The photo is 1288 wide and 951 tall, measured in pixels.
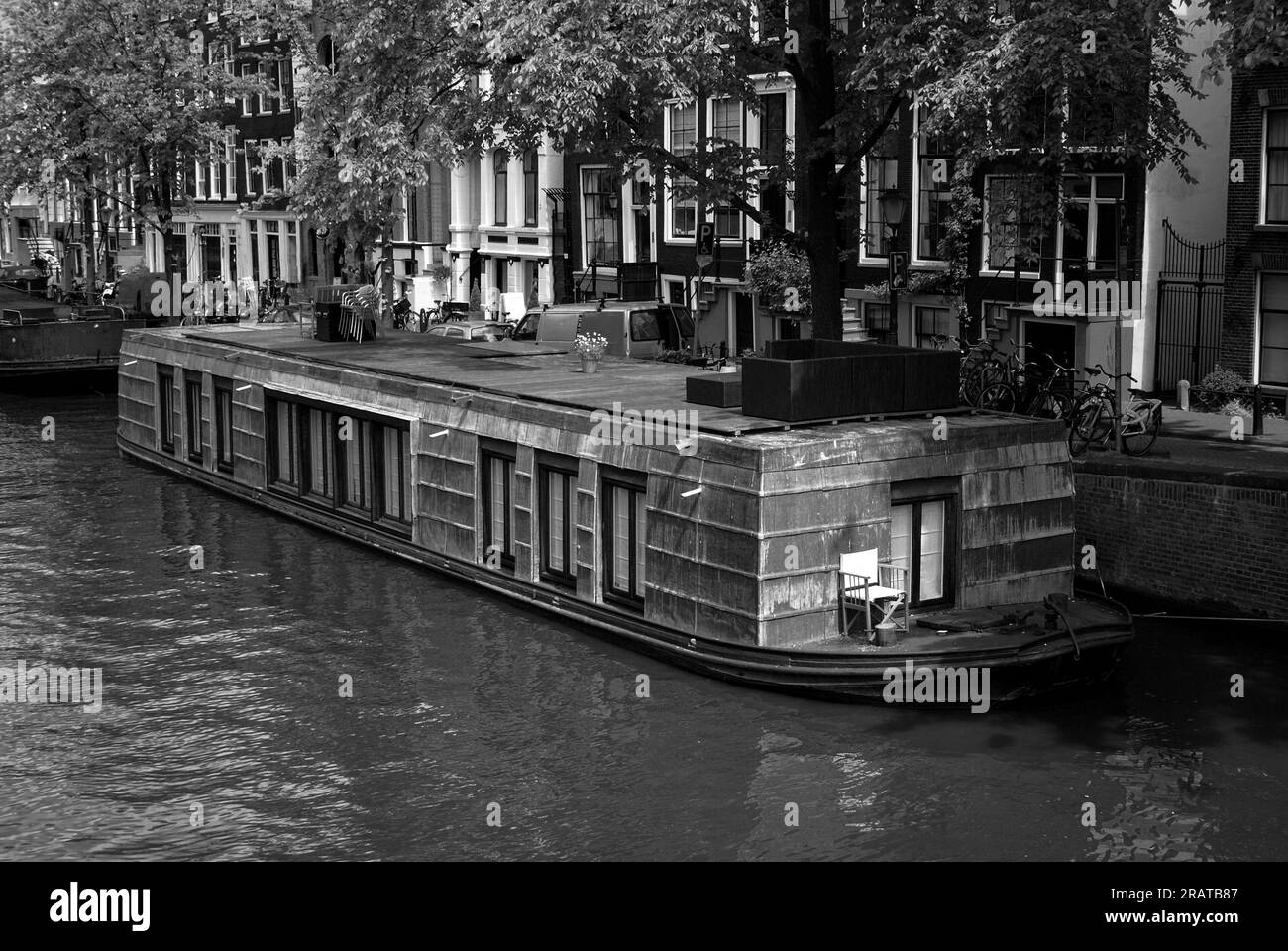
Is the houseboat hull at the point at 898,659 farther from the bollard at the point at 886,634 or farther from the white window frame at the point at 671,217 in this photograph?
the white window frame at the point at 671,217

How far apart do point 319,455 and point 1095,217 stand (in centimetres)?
1687

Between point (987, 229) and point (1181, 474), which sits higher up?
point (987, 229)

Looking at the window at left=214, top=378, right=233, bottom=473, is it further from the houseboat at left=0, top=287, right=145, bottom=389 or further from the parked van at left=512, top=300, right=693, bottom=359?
the houseboat at left=0, top=287, right=145, bottom=389

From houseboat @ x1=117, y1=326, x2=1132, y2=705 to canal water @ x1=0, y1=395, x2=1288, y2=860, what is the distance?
0.65 metres

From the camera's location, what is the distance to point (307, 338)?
34812 mm

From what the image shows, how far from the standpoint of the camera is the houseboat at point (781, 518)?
19.7 metres

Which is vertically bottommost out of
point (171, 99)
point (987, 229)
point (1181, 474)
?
point (1181, 474)

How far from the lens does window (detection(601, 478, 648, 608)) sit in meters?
21.9

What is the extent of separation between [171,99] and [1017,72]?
A: 37247 millimetres

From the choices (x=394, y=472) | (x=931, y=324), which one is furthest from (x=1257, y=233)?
(x=394, y=472)

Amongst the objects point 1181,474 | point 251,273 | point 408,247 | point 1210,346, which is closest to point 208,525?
point 1181,474

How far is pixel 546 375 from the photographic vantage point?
27406mm

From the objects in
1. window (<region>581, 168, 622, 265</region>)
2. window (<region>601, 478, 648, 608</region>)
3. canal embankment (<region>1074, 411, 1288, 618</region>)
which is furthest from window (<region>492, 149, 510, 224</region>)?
window (<region>601, 478, 648, 608</region>)

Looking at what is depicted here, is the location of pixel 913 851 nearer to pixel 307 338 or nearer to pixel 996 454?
pixel 996 454
